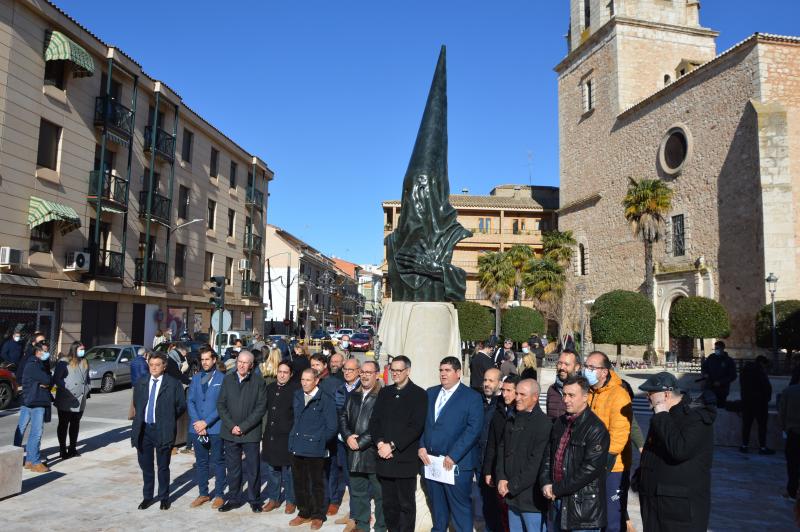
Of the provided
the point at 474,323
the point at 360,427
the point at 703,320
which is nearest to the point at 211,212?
the point at 474,323

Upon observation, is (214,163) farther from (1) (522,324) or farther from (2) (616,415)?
(2) (616,415)

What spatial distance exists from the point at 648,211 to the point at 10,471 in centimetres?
3161

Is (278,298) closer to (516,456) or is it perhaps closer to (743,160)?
(743,160)

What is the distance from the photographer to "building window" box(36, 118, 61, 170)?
1866 cm

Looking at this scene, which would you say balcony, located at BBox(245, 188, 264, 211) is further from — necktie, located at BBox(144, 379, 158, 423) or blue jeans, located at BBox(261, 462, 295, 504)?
blue jeans, located at BBox(261, 462, 295, 504)

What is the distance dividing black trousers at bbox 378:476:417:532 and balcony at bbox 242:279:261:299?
3092 cm

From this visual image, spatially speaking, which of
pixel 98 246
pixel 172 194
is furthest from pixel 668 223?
pixel 98 246

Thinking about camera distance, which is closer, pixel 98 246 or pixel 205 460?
pixel 205 460

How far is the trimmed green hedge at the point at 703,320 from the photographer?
24.5 m

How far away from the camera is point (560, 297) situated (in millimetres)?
38969

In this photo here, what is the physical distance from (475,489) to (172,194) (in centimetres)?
2317

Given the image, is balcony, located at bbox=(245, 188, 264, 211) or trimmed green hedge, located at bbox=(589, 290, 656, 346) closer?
trimmed green hedge, located at bbox=(589, 290, 656, 346)

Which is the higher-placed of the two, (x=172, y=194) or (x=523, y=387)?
(x=172, y=194)

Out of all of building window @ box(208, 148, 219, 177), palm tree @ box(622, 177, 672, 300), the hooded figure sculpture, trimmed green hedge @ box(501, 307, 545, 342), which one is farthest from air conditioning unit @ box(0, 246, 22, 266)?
palm tree @ box(622, 177, 672, 300)
